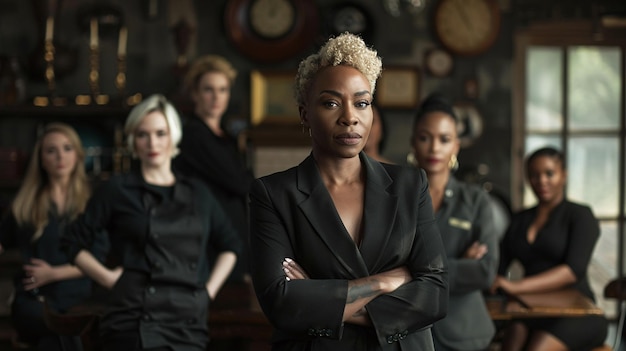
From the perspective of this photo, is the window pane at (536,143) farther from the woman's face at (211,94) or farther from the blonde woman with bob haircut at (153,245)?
the blonde woman with bob haircut at (153,245)

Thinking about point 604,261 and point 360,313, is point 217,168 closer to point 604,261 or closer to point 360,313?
point 360,313

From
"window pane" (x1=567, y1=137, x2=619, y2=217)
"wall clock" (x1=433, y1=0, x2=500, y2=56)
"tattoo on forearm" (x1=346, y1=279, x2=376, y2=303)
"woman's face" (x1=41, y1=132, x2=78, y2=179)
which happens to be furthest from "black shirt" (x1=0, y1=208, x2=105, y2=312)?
"window pane" (x1=567, y1=137, x2=619, y2=217)

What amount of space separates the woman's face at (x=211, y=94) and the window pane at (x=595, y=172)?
3365 millimetres

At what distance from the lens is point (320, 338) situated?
7.04 feet

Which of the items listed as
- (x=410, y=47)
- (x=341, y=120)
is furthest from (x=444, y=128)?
(x=410, y=47)

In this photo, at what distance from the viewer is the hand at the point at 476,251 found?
3.35m

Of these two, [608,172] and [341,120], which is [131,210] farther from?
[608,172]

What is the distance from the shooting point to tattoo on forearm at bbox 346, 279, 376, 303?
212 centimetres

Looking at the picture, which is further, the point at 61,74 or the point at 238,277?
the point at 61,74

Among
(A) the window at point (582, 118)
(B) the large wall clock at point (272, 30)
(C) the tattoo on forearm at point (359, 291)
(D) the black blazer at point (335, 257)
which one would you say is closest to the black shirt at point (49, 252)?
(D) the black blazer at point (335, 257)

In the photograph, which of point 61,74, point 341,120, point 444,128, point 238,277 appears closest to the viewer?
point 341,120

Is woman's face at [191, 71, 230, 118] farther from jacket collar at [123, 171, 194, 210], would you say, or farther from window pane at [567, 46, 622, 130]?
window pane at [567, 46, 622, 130]

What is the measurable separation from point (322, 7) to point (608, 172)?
7.91ft

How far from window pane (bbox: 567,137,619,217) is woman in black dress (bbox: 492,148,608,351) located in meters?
2.78
